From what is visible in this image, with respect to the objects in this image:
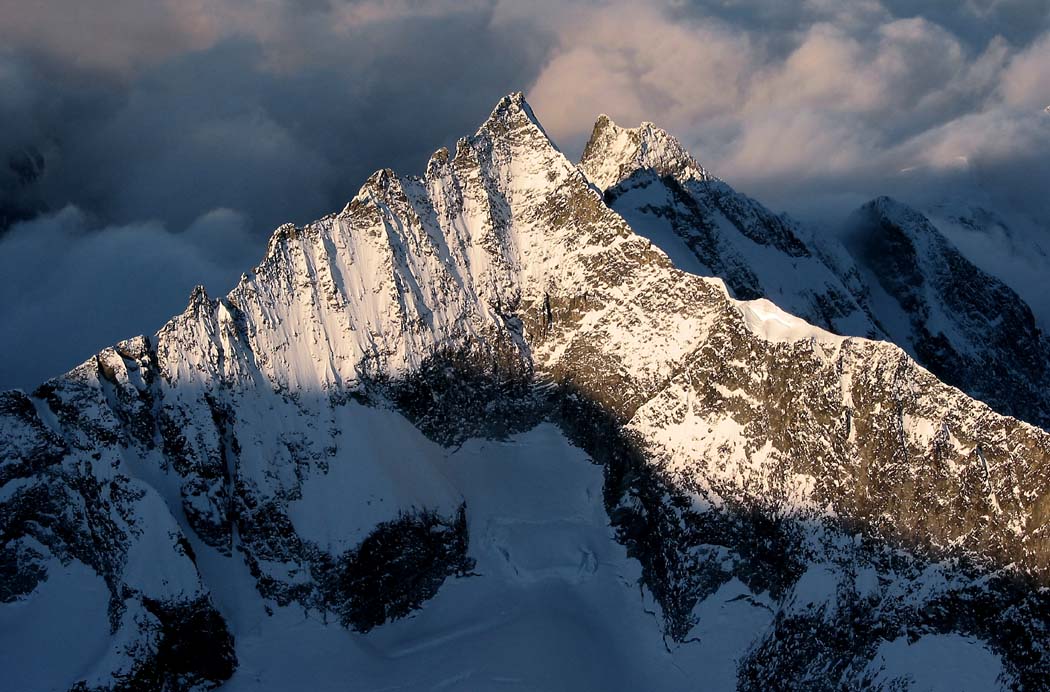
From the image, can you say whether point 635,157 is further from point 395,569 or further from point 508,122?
point 395,569

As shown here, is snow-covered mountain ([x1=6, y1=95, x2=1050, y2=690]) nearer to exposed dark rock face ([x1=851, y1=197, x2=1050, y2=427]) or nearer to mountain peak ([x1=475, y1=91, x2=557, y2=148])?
mountain peak ([x1=475, y1=91, x2=557, y2=148])

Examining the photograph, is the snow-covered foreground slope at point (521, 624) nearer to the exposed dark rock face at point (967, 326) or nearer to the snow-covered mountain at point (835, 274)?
the snow-covered mountain at point (835, 274)

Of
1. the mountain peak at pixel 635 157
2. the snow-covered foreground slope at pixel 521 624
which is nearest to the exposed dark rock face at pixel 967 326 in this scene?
the mountain peak at pixel 635 157

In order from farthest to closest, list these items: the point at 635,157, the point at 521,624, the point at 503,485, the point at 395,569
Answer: the point at 635,157 → the point at 503,485 → the point at 395,569 → the point at 521,624

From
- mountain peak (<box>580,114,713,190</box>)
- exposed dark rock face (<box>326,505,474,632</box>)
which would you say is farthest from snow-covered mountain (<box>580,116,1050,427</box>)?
exposed dark rock face (<box>326,505,474,632</box>)

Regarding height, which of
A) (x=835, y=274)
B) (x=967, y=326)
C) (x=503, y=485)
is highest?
(x=835, y=274)

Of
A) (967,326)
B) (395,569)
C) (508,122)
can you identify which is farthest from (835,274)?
(395,569)

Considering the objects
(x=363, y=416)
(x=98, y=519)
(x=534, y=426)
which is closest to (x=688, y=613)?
(x=534, y=426)
